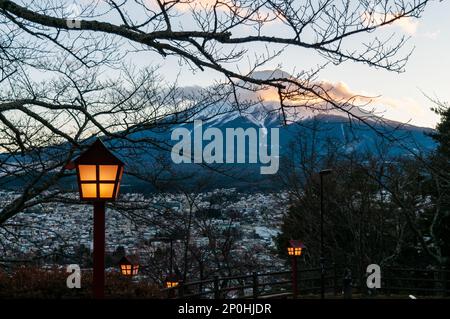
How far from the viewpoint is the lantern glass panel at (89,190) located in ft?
19.5

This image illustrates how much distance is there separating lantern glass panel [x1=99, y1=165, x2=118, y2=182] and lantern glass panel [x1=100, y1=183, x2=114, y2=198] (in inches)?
2.5

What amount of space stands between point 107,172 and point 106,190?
19 centimetres

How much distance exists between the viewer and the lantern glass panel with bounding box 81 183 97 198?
5.94 metres

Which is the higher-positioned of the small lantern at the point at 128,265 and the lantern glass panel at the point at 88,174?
the lantern glass panel at the point at 88,174

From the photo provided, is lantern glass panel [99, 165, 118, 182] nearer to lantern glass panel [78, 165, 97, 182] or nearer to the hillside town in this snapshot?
lantern glass panel [78, 165, 97, 182]

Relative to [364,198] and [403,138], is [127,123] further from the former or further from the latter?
[364,198]

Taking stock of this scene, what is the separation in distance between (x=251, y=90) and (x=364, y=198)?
20918mm

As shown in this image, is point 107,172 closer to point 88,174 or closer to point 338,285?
point 88,174

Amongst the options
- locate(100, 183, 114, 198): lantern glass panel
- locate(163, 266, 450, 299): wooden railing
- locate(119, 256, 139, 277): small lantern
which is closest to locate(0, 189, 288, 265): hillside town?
locate(119, 256, 139, 277): small lantern

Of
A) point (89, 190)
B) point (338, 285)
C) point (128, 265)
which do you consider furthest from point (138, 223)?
point (338, 285)

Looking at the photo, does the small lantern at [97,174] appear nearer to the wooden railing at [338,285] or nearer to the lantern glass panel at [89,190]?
the lantern glass panel at [89,190]

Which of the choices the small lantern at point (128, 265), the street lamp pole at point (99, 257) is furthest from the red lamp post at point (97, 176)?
the small lantern at point (128, 265)

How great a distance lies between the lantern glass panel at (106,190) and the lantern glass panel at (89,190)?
0.24ft

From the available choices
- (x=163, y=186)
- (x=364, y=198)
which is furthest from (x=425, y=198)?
(x=163, y=186)
